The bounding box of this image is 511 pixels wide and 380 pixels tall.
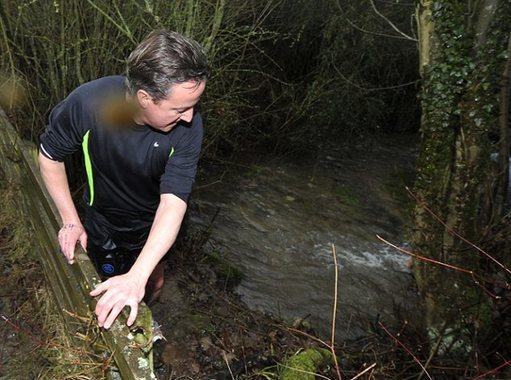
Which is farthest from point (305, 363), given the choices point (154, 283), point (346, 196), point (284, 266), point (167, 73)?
point (346, 196)

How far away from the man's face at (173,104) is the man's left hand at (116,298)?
744mm

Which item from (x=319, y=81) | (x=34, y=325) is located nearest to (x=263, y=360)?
(x=34, y=325)

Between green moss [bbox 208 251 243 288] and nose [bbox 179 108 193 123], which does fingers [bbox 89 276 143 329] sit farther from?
green moss [bbox 208 251 243 288]

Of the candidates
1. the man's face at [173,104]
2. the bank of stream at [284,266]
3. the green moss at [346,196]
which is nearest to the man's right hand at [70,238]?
the man's face at [173,104]

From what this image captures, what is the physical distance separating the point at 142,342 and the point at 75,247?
2.61 ft

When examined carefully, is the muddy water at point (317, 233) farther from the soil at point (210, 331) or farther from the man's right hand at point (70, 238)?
the man's right hand at point (70, 238)

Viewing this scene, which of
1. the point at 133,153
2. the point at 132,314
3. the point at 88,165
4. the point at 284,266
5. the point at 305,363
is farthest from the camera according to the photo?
the point at 284,266

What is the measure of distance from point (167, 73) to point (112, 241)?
5.06 ft

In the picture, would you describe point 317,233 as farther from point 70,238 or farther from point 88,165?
point 70,238

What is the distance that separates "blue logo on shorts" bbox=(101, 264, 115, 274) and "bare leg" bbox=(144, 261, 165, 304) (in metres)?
0.42

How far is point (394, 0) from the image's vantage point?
846cm

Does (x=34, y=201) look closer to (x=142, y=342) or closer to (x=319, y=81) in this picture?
(x=142, y=342)

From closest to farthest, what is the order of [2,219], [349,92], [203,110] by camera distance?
[2,219], [203,110], [349,92]

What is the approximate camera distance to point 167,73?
6.51 ft
